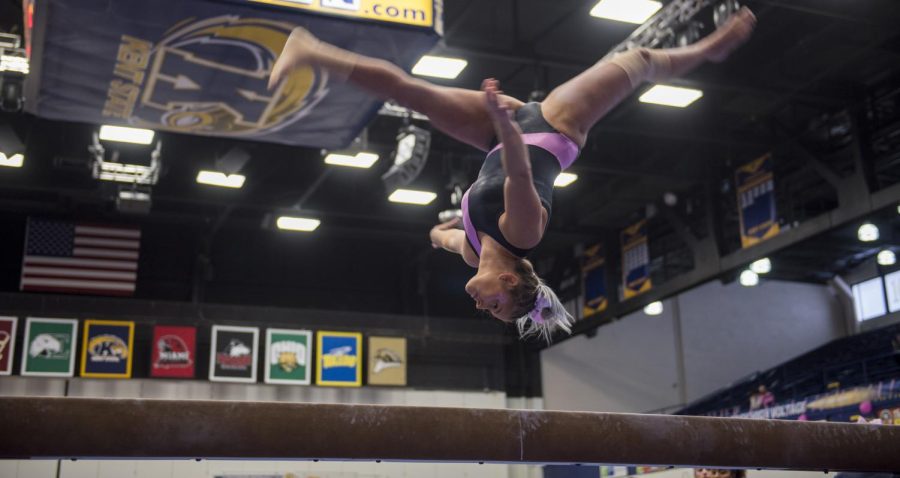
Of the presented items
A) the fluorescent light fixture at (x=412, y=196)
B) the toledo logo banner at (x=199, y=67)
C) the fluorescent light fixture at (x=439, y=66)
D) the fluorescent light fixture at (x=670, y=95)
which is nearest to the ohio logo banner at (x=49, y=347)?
the fluorescent light fixture at (x=412, y=196)

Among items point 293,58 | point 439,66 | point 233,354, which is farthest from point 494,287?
point 233,354

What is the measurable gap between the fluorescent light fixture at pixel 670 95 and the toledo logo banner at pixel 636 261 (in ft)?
11.0

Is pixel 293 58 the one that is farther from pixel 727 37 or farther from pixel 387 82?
pixel 727 37

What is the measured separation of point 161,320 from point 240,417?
10498mm

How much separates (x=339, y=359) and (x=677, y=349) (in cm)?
584

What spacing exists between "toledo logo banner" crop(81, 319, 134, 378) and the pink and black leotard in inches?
396

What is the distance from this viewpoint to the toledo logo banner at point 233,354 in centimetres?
1305

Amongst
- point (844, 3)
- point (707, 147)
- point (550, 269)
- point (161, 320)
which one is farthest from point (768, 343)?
point (161, 320)

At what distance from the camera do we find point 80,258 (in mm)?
12688

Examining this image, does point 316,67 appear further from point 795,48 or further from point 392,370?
point 392,370

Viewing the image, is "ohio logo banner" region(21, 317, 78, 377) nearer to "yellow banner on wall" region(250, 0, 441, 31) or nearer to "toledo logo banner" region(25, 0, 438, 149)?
"toledo logo banner" region(25, 0, 438, 149)

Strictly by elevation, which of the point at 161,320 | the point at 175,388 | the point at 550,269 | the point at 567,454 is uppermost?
the point at 550,269

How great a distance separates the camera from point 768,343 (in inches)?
650

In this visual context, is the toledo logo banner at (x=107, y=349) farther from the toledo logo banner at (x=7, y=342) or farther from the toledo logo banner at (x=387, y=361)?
the toledo logo banner at (x=387, y=361)
